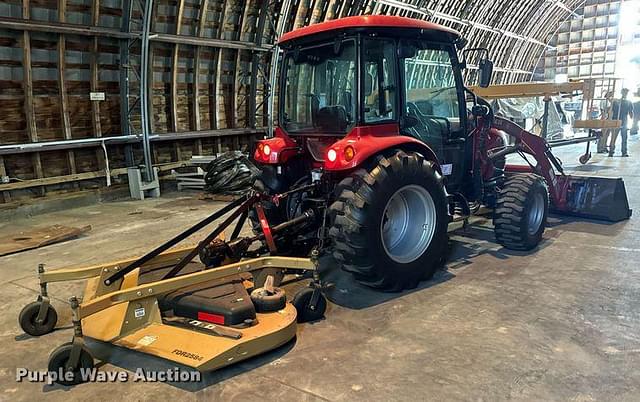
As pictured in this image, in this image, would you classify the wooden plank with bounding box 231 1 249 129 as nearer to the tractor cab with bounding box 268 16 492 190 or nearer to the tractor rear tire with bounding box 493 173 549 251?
the tractor cab with bounding box 268 16 492 190

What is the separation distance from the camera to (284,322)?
2859 mm

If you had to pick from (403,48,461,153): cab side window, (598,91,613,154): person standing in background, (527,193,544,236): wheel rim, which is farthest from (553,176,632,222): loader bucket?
(598,91,613,154): person standing in background

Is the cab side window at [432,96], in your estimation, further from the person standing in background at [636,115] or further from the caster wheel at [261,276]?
the person standing in background at [636,115]

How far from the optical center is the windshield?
12.6 feet

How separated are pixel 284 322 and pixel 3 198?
6321 mm

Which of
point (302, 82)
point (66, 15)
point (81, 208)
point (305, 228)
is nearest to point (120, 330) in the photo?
point (305, 228)

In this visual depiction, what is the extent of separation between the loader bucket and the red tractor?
1332mm

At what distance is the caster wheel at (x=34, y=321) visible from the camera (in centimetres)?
310

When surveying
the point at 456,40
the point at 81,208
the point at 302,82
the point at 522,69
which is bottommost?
the point at 81,208

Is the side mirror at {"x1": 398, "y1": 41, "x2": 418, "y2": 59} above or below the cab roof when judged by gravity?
below

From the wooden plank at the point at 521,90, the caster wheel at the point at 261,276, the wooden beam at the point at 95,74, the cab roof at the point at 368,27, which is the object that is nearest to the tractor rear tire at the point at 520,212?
the cab roof at the point at 368,27

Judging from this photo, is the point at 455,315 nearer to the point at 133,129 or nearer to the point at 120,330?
the point at 120,330

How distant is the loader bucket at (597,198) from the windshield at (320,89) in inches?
140

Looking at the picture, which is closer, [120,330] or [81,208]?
[120,330]
